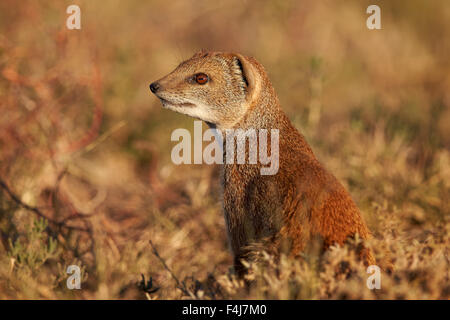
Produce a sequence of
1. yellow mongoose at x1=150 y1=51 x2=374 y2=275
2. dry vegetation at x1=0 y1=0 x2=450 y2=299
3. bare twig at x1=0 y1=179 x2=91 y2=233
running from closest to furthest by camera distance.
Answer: yellow mongoose at x1=150 y1=51 x2=374 y2=275 → dry vegetation at x1=0 y1=0 x2=450 y2=299 → bare twig at x1=0 y1=179 x2=91 y2=233

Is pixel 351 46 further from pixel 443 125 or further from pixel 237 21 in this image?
pixel 443 125

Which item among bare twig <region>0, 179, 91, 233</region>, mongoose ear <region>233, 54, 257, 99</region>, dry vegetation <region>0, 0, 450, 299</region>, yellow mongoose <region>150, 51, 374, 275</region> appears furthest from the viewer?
bare twig <region>0, 179, 91, 233</region>

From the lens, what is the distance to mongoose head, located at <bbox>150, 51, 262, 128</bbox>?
393cm

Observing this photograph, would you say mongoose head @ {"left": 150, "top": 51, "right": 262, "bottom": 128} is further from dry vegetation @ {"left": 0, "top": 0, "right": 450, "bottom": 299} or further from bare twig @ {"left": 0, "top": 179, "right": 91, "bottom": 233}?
bare twig @ {"left": 0, "top": 179, "right": 91, "bottom": 233}

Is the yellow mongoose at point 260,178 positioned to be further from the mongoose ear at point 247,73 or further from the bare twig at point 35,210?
the bare twig at point 35,210

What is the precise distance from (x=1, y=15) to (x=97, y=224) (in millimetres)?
3784

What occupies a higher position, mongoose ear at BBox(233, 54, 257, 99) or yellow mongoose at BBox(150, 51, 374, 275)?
mongoose ear at BBox(233, 54, 257, 99)

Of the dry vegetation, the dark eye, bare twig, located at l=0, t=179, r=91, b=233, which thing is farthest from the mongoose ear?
bare twig, located at l=0, t=179, r=91, b=233

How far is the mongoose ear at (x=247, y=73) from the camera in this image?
3.88 meters

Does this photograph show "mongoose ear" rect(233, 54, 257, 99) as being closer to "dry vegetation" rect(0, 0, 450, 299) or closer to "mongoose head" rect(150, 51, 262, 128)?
"mongoose head" rect(150, 51, 262, 128)

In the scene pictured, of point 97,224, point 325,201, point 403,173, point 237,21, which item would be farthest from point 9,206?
point 237,21

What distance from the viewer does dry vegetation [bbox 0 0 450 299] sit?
11.9 feet

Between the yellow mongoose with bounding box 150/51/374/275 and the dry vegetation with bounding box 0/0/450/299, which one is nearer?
the yellow mongoose with bounding box 150/51/374/275

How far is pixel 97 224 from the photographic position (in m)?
4.90
